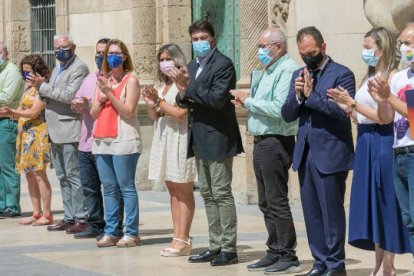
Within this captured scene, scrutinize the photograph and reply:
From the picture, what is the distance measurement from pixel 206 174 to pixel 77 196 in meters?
2.90

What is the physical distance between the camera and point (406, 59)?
29.4 feet

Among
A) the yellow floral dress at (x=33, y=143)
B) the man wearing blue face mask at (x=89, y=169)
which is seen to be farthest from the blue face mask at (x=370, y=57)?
the yellow floral dress at (x=33, y=143)

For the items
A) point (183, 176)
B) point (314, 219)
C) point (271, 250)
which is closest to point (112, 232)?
point (183, 176)

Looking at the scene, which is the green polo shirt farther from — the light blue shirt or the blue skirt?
the blue skirt

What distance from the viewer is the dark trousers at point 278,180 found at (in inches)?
414

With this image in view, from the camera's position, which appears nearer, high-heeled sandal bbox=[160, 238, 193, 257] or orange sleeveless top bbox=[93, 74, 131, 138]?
high-heeled sandal bbox=[160, 238, 193, 257]

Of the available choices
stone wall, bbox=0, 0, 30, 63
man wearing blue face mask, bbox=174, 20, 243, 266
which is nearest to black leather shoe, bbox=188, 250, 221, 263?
man wearing blue face mask, bbox=174, 20, 243, 266

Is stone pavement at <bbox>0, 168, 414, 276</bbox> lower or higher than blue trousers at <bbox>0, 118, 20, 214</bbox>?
lower

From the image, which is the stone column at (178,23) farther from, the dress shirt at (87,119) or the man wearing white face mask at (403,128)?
the man wearing white face mask at (403,128)

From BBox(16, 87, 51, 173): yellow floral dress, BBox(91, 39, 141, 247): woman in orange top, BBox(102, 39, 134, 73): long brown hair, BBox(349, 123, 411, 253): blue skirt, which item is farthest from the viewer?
BBox(16, 87, 51, 173): yellow floral dress

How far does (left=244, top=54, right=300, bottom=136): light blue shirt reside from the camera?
10.4 meters

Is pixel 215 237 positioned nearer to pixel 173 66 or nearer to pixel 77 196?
pixel 173 66

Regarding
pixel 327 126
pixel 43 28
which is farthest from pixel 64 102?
pixel 43 28

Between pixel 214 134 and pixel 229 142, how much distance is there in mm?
135
